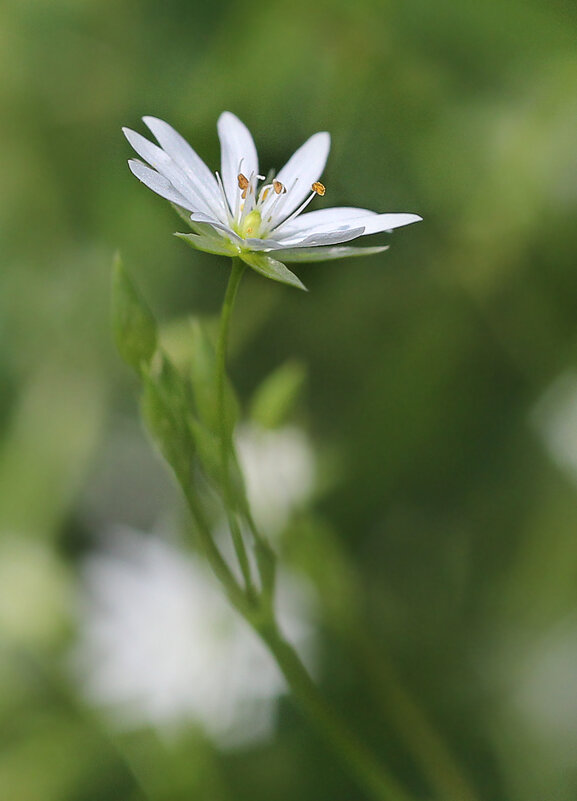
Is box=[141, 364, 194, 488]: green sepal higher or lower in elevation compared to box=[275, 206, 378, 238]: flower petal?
lower

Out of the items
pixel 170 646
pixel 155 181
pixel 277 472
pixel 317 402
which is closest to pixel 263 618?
pixel 155 181

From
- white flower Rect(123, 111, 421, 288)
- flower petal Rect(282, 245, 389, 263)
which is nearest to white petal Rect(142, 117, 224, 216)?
white flower Rect(123, 111, 421, 288)

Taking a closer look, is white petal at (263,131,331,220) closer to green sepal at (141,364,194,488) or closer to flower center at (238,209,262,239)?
flower center at (238,209,262,239)

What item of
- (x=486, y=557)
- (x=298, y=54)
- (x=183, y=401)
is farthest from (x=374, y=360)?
(x=183, y=401)

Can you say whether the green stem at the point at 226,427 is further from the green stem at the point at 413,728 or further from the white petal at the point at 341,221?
the green stem at the point at 413,728

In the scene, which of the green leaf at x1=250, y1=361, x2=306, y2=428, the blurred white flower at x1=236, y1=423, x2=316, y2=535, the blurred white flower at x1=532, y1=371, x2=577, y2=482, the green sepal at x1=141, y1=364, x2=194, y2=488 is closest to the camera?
the green sepal at x1=141, y1=364, x2=194, y2=488

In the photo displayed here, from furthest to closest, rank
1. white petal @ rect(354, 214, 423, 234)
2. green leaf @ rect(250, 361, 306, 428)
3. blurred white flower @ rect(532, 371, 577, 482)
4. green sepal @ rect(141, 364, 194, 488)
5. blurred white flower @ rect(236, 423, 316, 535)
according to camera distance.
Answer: blurred white flower @ rect(532, 371, 577, 482) → blurred white flower @ rect(236, 423, 316, 535) → green leaf @ rect(250, 361, 306, 428) → green sepal @ rect(141, 364, 194, 488) → white petal @ rect(354, 214, 423, 234)

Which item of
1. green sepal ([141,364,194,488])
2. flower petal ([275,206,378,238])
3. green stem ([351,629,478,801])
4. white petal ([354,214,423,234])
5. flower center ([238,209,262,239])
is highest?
flower center ([238,209,262,239])
